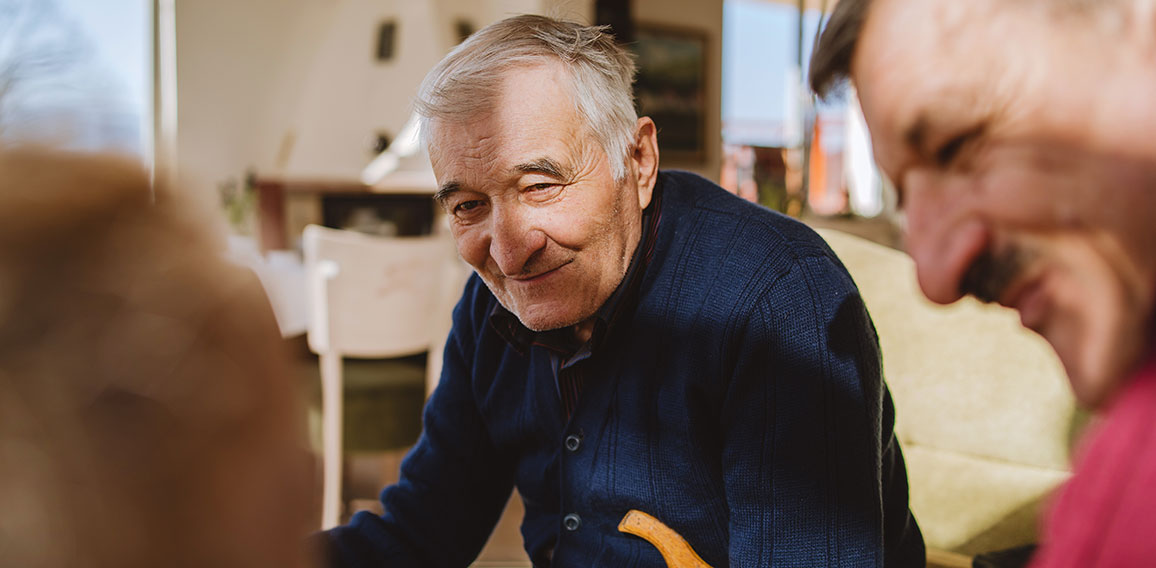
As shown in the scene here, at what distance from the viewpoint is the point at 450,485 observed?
1.25 metres

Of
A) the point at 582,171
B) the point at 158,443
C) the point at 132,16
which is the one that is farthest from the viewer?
the point at 132,16

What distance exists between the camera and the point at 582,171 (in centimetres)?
104

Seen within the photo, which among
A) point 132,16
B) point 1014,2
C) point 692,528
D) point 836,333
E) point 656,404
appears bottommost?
point 692,528

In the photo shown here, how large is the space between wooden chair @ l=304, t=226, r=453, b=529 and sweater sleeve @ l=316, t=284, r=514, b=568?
5.07 ft

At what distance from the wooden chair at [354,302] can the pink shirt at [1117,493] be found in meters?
2.54

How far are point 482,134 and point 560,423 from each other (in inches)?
16.2

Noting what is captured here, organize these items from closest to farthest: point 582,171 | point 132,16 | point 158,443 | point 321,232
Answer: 1. point 158,443
2. point 582,171
3. point 321,232
4. point 132,16

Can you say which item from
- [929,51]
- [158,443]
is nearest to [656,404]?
[929,51]

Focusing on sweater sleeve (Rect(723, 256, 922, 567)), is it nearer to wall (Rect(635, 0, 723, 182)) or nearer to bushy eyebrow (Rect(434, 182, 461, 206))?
bushy eyebrow (Rect(434, 182, 461, 206))

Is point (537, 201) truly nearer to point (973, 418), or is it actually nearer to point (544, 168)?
point (544, 168)

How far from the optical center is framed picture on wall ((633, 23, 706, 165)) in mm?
6781

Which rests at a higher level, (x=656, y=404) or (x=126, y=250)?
(x=126, y=250)

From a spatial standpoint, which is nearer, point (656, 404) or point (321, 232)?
point (656, 404)

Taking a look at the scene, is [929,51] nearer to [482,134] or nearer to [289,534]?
[289,534]
